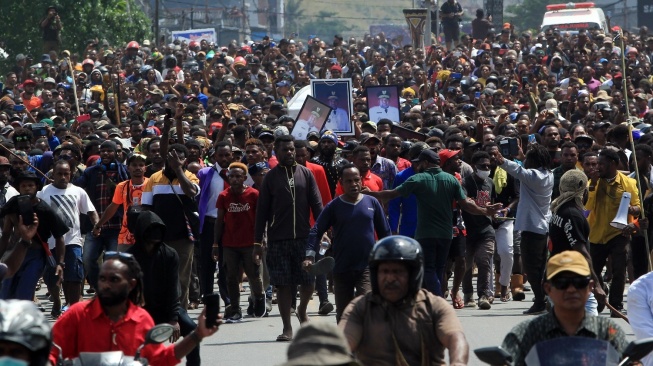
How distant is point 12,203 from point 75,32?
2548 centimetres

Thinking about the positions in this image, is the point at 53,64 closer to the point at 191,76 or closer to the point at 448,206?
the point at 191,76

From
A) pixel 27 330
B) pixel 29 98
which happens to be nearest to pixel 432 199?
pixel 27 330

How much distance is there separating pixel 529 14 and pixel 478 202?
84.3 m

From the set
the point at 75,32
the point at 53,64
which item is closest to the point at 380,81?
the point at 53,64

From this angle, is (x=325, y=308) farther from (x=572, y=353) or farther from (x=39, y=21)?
(x=39, y=21)

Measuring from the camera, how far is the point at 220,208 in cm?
1304

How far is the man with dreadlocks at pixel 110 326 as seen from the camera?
656cm

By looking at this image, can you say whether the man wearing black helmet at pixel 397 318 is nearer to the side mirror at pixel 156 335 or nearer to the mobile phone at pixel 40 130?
the side mirror at pixel 156 335

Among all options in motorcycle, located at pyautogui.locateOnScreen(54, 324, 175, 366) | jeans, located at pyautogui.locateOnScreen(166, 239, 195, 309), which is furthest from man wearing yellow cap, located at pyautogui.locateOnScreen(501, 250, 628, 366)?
jeans, located at pyautogui.locateOnScreen(166, 239, 195, 309)

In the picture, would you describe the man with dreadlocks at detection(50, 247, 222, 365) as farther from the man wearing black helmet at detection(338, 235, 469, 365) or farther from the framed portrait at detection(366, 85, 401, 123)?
the framed portrait at detection(366, 85, 401, 123)

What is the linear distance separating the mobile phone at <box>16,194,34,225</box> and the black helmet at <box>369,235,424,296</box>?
582cm

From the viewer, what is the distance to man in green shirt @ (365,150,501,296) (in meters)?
12.3

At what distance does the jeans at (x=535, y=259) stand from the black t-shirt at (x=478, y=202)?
1.05 m

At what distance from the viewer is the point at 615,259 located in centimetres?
1295
